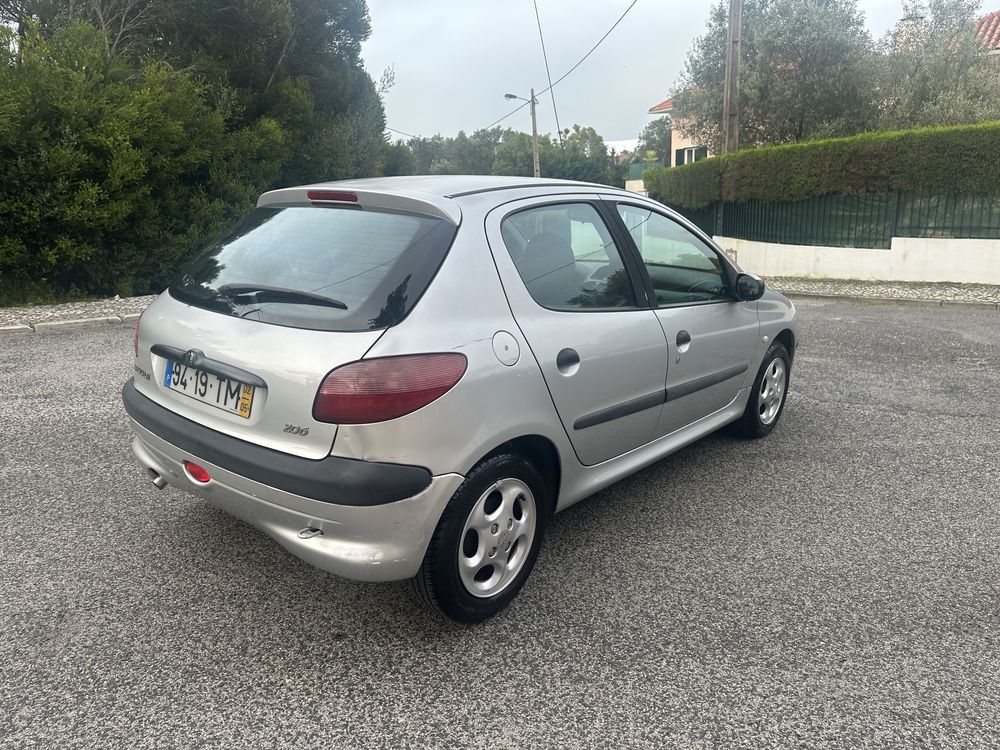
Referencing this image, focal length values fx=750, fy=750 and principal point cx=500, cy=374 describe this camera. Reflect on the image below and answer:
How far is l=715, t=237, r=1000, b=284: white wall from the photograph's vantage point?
12595 mm

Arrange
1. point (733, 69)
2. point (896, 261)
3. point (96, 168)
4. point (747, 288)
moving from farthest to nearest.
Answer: point (733, 69)
point (896, 261)
point (96, 168)
point (747, 288)

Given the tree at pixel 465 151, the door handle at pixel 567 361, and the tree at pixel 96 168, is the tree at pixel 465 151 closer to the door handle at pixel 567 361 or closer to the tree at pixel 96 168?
the tree at pixel 96 168

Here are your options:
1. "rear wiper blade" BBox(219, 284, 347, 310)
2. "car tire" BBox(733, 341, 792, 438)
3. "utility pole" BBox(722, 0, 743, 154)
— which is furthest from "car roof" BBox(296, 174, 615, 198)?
"utility pole" BBox(722, 0, 743, 154)

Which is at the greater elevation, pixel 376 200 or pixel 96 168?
pixel 96 168

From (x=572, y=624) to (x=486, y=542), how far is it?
1.52 feet

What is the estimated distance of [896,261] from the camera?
1353 centimetres

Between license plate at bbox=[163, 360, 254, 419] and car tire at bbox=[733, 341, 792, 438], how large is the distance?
310 cm

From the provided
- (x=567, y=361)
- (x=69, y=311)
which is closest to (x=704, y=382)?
(x=567, y=361)

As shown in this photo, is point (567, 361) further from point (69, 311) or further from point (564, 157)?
point (564, 157)

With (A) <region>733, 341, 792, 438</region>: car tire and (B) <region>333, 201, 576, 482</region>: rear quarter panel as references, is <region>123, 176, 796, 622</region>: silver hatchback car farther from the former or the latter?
(A) <region>733, 341, 792, 438</region>: car tire

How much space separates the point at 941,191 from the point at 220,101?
12.5 meters

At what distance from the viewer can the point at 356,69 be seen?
18062 millimetres

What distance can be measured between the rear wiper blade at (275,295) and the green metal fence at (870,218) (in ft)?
43.6

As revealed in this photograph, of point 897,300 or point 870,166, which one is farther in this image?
point 870,166
